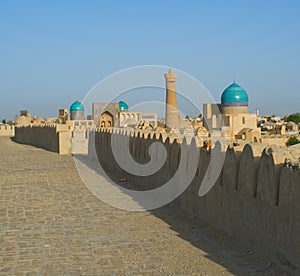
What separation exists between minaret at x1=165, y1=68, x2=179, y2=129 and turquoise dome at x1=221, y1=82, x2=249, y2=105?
15.5 feet

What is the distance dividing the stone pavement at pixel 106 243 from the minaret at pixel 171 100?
31.7 meters

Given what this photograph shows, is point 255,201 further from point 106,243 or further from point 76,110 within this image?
point 76,110

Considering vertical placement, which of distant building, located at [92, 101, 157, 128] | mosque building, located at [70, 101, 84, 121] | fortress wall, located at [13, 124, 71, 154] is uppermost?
mosque building, located at [70, 101, 84, 121]

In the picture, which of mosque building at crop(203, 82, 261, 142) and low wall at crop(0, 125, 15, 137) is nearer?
mosque building at crop(203, 82, 261, 142)

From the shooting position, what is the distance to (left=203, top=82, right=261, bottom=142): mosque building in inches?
1532

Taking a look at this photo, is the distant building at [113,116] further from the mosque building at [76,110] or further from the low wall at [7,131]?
the low wall at [7,131]

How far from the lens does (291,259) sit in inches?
168

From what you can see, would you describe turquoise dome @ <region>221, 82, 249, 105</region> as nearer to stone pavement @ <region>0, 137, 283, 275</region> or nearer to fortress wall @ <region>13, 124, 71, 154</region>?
fortress wall @ <region>13, 124, 71, 154</region>

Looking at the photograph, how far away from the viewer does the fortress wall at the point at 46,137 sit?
20062 mm

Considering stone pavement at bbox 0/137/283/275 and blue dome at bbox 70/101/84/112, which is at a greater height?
blue dome at bbox 70/101/84/112

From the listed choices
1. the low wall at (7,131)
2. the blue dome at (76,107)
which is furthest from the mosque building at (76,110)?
the low wall at (7,131)

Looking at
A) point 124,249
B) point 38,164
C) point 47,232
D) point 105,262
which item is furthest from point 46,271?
point 38,164

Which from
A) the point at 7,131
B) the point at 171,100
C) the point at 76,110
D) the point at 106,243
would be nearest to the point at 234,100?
the point at 171,100

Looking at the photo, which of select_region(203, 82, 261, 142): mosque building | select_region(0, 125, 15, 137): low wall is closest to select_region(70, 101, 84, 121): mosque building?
select_region(0, 125, 15, 137): low wall
